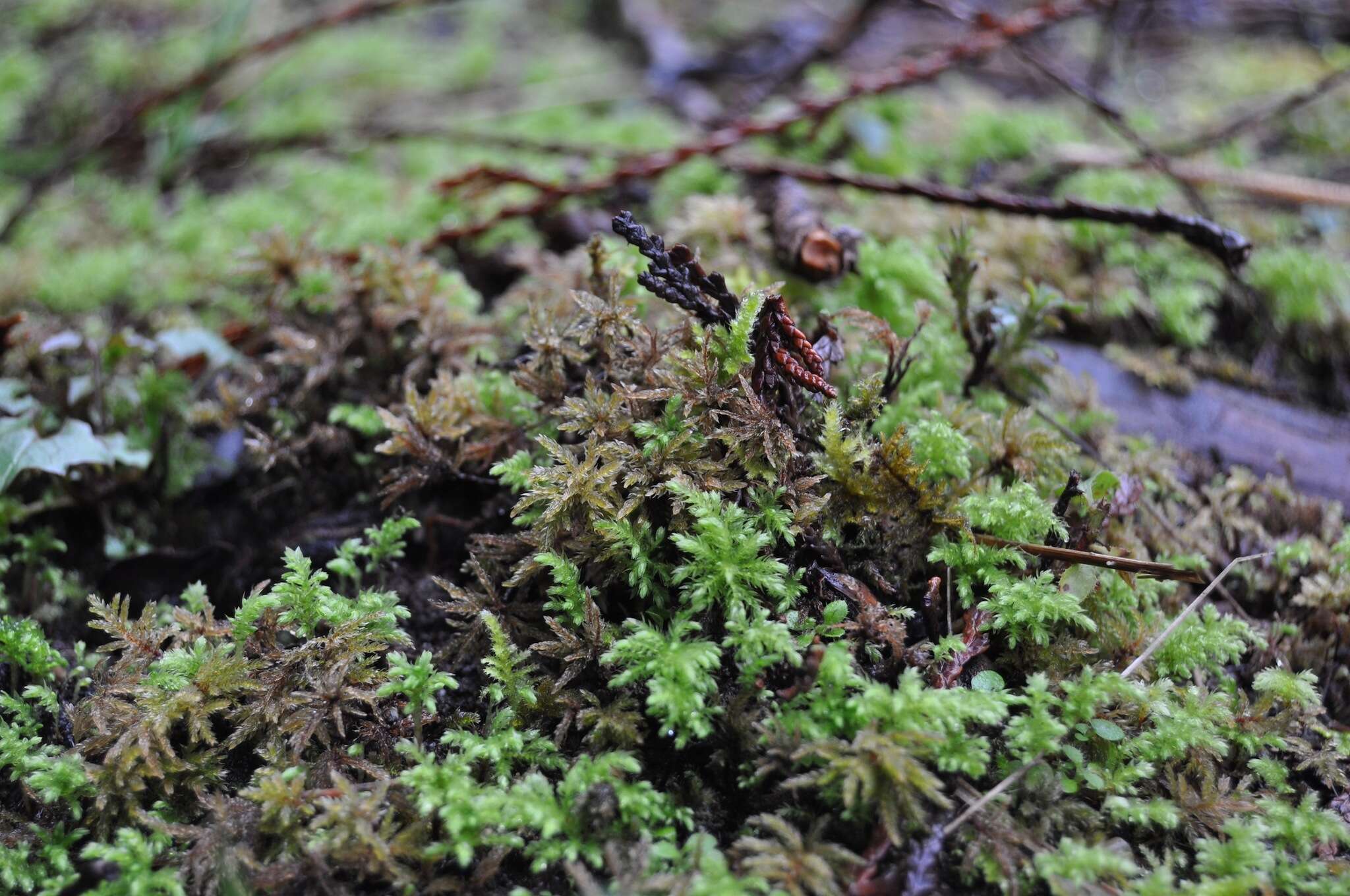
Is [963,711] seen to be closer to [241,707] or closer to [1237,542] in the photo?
[1237,542]

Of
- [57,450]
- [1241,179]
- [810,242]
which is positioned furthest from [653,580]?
[1241,179]

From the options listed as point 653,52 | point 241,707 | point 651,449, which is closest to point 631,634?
point 651,449

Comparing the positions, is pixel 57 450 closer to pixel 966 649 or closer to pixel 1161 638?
pixel 966 649

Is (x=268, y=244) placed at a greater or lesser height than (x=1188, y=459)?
greater

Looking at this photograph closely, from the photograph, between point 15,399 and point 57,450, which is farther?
point 15,399

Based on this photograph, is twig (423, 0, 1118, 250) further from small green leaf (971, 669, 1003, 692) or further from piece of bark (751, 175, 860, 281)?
small green leaf (971, 669, 1003, 692)

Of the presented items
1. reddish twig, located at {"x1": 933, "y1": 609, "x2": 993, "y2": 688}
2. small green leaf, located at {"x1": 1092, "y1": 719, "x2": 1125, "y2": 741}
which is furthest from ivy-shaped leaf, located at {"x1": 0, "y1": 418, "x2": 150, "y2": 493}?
small green leaf, located at {"x1": 1092, "y1": 719, "x2": 1125, "y2": 741}

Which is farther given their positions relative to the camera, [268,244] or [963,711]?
[268,244]
